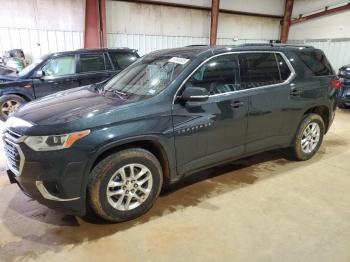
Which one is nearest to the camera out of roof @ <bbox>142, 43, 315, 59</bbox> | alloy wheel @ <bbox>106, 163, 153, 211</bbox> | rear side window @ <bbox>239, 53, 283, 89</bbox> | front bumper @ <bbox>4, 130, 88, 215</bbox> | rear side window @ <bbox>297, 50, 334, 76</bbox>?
front bumper @ <bbox>4, 130, 88, 215</bbox>

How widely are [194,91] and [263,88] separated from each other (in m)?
1.07

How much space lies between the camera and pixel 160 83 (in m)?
2.79

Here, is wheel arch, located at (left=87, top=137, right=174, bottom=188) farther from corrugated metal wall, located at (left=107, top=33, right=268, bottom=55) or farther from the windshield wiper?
corrugated metal wall, located at (left=107, top=33, right=268, bottom=55)

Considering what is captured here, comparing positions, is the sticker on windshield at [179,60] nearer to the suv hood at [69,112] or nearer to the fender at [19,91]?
the suv hood at [69,112]

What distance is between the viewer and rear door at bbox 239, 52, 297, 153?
10.3 ft

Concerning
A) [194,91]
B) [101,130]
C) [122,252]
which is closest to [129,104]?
[101,130]

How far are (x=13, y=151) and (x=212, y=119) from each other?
70.9 inches

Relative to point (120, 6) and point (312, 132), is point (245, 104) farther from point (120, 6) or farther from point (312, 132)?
point (120, 6)

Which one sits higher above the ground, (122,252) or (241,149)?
(241,149)

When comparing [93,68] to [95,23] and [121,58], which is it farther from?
[95,23]

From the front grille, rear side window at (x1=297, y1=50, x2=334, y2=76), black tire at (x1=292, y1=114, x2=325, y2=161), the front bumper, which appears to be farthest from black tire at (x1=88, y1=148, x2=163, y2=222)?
rear side window at (x1=297, y1=50, x2=334, y2=76)

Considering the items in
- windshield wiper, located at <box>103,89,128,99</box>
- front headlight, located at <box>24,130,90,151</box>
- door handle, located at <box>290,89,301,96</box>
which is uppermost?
windshield wiper, located at <box>103,89,128,99</box>

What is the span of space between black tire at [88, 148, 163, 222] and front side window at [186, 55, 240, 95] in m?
0.85

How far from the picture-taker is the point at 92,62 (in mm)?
6102
